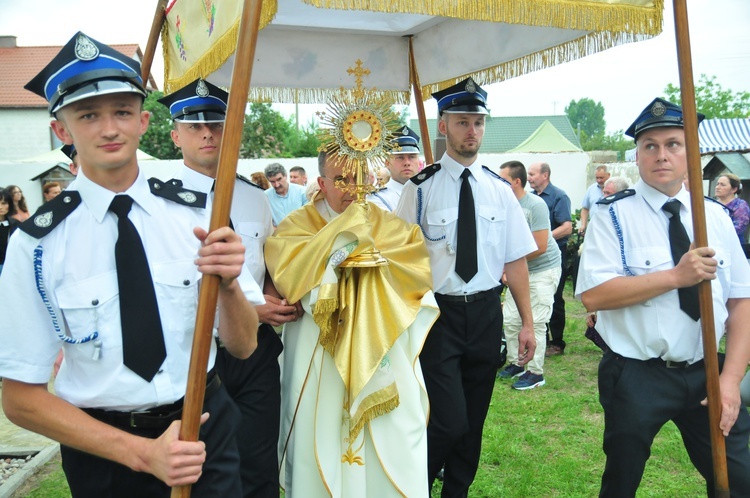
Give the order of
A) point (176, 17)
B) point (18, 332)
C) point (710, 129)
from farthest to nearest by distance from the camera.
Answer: point (710, 129) < point (176, 17) < point (18, 332)

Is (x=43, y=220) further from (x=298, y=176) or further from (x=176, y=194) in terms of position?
(x=298, y=176)

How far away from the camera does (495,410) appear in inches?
239

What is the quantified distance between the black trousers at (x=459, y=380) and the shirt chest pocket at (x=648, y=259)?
106cm

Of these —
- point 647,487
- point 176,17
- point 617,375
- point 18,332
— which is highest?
point 176,17

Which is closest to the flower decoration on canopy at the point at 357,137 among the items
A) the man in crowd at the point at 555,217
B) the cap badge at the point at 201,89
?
the cap badge at the point at 201,89

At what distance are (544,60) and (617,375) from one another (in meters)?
1.92

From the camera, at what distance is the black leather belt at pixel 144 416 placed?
85.9 inches

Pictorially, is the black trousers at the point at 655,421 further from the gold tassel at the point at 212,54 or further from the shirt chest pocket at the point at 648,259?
the gold tassel at the point at 212,54

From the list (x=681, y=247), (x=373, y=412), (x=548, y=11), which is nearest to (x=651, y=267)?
(x=681, y=247)

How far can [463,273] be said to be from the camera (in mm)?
3990

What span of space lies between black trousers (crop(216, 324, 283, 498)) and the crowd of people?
1cm

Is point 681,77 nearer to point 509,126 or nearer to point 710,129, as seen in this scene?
point 710,129

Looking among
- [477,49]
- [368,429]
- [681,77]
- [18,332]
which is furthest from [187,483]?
[477,49]

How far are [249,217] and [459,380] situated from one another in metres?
1.55
